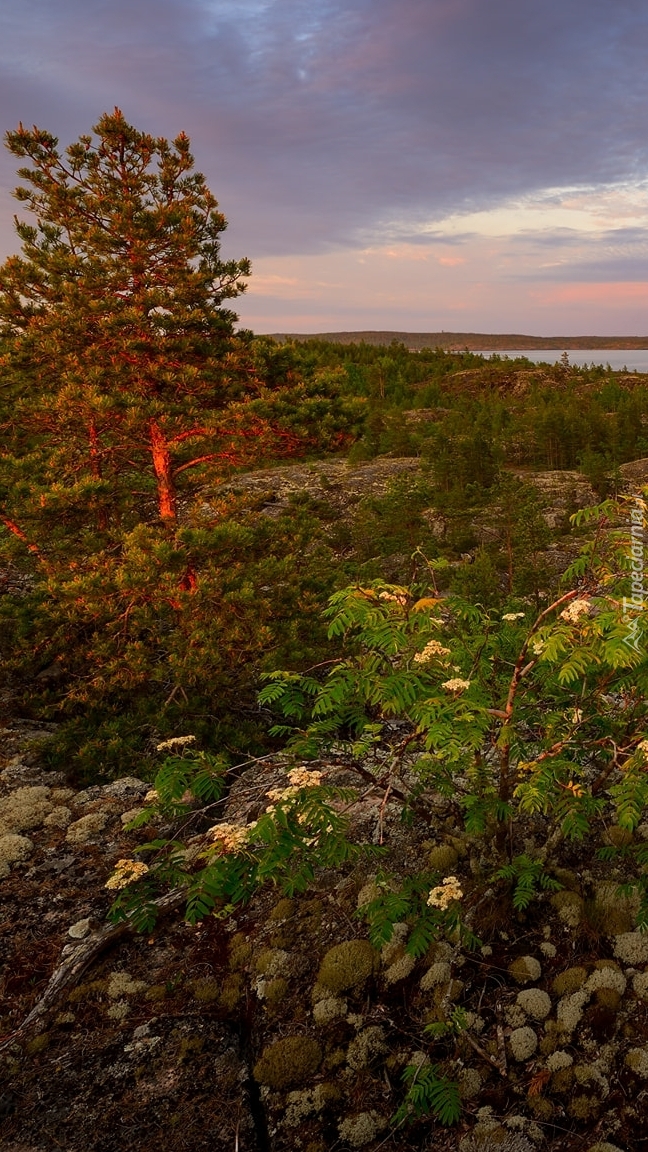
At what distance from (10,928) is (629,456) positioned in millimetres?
37963

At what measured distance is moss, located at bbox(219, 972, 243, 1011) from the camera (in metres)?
6.33

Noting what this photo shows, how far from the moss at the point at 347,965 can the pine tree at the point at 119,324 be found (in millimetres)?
8297

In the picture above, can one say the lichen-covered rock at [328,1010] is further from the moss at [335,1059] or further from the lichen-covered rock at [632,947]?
Result: the lichen-covered rock at [632,947]

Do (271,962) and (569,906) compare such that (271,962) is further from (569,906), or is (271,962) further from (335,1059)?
(569,906)

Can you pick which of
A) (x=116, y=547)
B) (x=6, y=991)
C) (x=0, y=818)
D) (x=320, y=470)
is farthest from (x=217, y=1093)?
(x=320, y=470)

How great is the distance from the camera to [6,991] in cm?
675

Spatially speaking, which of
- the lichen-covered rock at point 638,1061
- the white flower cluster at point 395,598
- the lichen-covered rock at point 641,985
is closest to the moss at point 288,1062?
the lichen-covered rock at point 638,1061

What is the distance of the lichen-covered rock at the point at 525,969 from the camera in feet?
18.7

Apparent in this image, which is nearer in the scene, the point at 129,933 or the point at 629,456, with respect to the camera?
the point at 129,933

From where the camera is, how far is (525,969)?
18.9 feet

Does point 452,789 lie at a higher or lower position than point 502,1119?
higher

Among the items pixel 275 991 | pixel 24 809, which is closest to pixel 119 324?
pixel 24 809

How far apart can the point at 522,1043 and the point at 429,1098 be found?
3.07ft

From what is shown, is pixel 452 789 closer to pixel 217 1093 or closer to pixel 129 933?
pixel 217 1093
